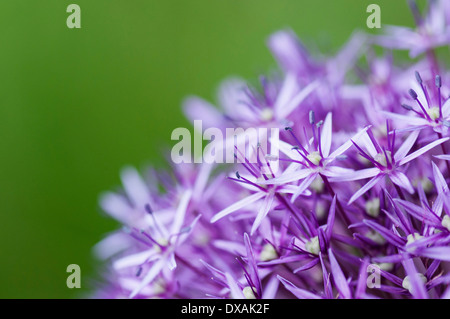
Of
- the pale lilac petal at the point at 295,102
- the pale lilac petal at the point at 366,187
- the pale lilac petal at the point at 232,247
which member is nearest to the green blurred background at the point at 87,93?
the pale lilac petal at the point at 295,102

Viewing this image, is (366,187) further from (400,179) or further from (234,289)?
(234,289)

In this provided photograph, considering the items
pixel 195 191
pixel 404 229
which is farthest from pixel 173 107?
pixel 404 229

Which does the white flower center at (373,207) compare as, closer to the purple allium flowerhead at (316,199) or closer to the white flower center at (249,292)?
the purple allium flowerhead at (316,199)

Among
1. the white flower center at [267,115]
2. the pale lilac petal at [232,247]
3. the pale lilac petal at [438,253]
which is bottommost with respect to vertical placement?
the pale lilac petal at [438,253]

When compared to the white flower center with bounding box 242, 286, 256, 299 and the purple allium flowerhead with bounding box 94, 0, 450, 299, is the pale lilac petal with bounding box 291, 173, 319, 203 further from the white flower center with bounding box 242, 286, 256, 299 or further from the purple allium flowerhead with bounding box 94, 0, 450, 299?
the white flower center with bounding box 242, 286, 256, 299

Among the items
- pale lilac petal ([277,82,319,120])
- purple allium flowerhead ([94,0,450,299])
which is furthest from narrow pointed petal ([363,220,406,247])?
pale lilac petal ([277,82,319,120])

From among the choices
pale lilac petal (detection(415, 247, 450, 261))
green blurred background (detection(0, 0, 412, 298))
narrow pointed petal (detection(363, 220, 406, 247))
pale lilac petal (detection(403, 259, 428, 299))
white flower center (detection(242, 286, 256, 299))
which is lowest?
pale lilac petal (detection(403, 259, 428, 299))

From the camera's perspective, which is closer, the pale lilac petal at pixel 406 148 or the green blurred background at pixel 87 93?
the pale lilac petal at pixel 406 148

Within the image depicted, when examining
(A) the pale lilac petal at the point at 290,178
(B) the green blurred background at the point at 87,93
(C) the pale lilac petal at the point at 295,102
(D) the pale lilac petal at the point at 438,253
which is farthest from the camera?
(B) the green blurred background at the point at 87,93
